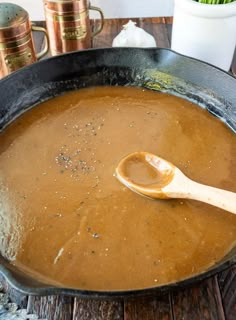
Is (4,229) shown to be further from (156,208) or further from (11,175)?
(156,208)

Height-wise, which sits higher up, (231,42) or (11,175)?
(231,42)

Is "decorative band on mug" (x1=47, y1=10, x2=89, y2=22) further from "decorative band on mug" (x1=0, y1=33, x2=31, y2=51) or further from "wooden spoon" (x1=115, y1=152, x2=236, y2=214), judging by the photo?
"wooden spoon" (x1=115, y1=152, x2=236, y2=214)

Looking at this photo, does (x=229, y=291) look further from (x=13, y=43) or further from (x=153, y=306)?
(x=13, y=43)

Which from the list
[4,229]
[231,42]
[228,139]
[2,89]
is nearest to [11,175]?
[4,229]

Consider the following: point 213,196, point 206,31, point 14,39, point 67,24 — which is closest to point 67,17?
point 67,24

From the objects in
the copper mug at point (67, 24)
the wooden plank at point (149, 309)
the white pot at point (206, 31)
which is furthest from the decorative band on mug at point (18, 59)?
the wooden plank at point (149, 309)

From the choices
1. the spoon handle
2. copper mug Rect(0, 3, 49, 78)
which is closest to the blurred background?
copper mug Rect(0, 3, 49, 78)

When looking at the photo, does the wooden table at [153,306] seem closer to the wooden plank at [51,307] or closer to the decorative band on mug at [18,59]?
the wooden plank at [51,307]
